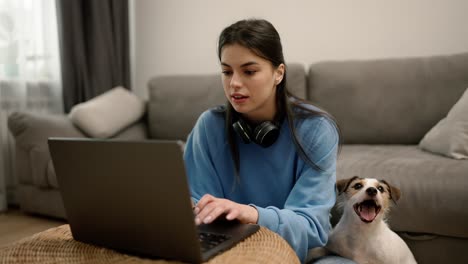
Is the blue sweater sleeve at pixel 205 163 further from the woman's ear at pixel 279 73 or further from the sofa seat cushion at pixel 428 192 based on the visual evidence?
the sofa seat cushion at pixel 428 192

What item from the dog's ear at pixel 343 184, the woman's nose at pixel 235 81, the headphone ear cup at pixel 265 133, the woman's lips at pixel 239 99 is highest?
the woman's nose at pixel 235 81

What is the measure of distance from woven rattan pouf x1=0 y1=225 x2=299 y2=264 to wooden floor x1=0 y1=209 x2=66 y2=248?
4.90 feet

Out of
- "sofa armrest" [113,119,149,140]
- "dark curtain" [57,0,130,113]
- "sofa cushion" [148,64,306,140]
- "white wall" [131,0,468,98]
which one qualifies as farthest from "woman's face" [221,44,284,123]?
"dark curtain" [57,0,130,113]

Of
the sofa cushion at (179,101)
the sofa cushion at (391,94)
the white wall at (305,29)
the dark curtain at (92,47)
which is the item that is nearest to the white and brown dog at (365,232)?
the sofa cushion at (391,94)

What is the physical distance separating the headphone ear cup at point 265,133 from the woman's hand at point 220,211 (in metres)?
0.29

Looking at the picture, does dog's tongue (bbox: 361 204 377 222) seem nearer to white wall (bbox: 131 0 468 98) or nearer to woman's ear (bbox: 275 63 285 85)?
woman's ear (bbox: 275 63 285 85)

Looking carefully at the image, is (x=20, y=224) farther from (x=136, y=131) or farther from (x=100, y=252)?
(x=100, y=252)

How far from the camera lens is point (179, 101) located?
268cm

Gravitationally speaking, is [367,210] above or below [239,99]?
below

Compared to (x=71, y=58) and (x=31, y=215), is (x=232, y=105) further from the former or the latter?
(x=71, y=58)

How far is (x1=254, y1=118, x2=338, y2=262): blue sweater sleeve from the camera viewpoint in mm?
852

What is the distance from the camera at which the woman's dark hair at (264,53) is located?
1.03m

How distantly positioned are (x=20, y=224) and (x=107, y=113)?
2.56 feet

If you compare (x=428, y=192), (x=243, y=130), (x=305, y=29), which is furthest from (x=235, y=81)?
(x=305, y=29)
